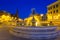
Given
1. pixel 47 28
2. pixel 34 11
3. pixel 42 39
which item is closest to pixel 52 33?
pixel 47 28

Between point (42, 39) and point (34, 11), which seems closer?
point (42, 39)

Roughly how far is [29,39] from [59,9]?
11.9 m

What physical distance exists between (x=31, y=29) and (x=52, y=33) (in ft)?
3.94

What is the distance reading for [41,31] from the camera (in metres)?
7.00

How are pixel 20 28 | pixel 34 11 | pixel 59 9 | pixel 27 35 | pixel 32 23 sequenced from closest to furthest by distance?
1. pixel 27 35
2. pixel 20 28
3. pixel 32 23
4. pixel 34 11
5. pixel 59 9

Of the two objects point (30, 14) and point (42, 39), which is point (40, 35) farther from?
point (30, 14)

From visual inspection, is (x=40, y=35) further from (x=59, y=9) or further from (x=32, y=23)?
(x=59, y=9)

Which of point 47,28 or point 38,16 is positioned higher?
point 38,16

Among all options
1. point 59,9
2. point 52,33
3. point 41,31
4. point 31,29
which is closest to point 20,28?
point 31,29

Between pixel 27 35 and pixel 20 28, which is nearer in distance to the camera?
pixel 27 35

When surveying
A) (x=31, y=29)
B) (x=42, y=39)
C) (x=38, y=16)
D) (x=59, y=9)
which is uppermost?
(x=59, y=9)

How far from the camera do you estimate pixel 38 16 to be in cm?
951

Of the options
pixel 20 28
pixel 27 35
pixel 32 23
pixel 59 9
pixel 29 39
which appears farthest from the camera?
pixel 59 9

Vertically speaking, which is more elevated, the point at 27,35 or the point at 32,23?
the point at 32,23
